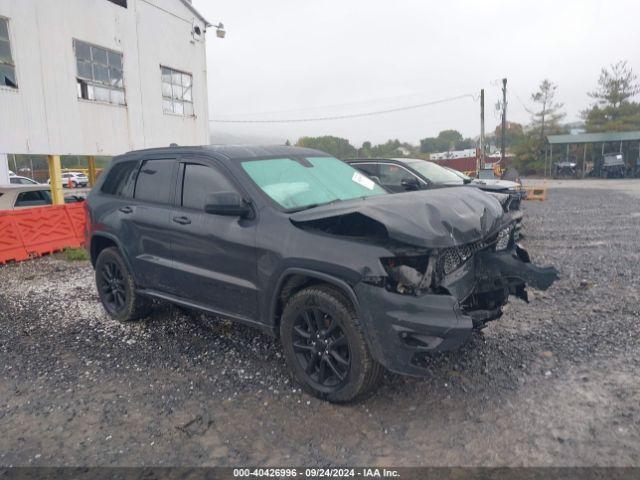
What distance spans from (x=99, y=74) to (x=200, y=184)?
10.7m

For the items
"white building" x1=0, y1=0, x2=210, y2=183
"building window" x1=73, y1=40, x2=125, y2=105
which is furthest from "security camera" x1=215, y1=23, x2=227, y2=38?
"building window" x1=73, y1=40, x2=125, y2=105

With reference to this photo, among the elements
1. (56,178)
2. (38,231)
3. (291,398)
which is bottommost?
(291,398)

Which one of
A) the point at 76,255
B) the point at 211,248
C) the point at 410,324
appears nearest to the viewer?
the point at 410,324

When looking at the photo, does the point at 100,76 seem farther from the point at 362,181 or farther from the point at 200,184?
the point at 362,181

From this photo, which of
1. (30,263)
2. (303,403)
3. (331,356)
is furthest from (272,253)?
(30,263)

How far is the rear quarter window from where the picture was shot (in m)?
4.92

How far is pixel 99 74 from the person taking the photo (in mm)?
12797

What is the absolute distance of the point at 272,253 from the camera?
136 inches

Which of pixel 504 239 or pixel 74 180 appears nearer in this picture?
pixel 504 239

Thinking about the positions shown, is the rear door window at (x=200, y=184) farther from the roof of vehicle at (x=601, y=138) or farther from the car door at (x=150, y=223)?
the roof of vehicle at (x=601, y=138)

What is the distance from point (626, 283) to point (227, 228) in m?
5.01

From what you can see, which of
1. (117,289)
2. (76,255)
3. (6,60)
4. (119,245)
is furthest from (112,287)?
(6,60)

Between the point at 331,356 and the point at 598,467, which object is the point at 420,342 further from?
the point at 598,467

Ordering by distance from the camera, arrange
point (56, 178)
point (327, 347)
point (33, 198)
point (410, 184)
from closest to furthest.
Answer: point (327, 347), point (410, 184), point (33, 198), point (56, 178)
